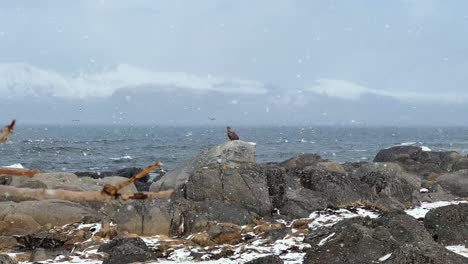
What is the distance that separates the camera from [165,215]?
14406mm

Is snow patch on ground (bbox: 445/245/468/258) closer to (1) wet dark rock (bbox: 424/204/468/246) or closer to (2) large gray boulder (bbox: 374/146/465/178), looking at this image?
(1) wet dark rock (bbox: 424/204/468/246)

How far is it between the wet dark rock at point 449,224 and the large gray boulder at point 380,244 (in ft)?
2.83

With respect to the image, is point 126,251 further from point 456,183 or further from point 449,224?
point 456,183

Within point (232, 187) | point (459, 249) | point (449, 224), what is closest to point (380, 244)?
point (459, 249)

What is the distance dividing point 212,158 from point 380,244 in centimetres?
990

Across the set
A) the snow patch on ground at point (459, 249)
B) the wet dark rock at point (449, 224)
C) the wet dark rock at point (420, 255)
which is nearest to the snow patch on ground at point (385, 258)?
the wet dark rock at point (420, 255)

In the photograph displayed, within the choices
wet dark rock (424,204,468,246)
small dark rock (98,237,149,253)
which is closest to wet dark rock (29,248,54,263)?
small dark rock (98,237,149,253)

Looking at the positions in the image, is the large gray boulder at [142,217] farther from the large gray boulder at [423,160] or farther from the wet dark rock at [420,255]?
the large gray boulder at [423,160]

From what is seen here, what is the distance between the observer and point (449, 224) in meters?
12.4

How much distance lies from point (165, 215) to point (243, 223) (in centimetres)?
235

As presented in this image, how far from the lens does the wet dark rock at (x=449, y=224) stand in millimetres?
11930

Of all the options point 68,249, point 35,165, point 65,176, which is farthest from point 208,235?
point 35,165

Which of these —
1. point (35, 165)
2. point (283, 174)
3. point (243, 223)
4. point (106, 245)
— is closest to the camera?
point (106, 245)

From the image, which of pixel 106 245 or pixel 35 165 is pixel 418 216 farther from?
pixel 35 165
